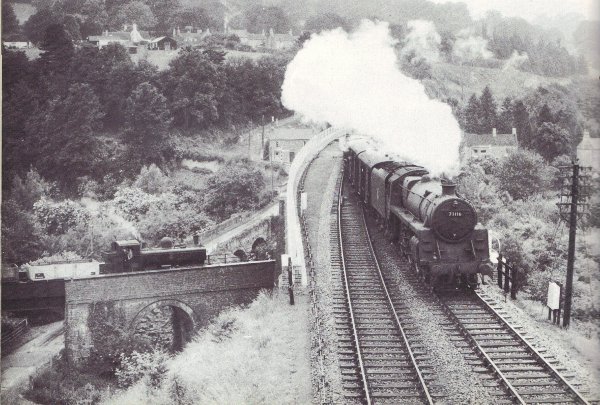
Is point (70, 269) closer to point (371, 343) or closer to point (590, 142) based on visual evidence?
point (371, 343)

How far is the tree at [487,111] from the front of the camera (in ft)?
127

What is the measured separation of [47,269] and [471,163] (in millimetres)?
22820

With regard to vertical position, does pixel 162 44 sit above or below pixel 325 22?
below

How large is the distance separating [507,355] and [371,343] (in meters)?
2.68

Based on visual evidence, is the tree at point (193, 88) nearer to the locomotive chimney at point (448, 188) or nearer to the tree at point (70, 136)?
the tree at point (70, 136)

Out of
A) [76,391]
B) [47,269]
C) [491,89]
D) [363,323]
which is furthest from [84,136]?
[491,89]

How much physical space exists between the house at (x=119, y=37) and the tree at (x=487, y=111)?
933 inches

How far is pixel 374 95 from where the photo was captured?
2489 cm

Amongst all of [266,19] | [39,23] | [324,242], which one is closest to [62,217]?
[39,23]

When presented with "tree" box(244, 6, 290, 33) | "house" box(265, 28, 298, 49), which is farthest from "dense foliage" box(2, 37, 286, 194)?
"tree" box(244, 6, 290, 33)

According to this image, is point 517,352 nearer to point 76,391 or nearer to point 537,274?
point 537,274

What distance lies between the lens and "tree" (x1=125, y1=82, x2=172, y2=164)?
32.1 metres

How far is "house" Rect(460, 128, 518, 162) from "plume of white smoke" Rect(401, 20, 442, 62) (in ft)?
22.3

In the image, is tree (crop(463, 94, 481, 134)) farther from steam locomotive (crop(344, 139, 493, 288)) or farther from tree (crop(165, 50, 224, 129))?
steam locomotive (crop(344, 139, 493, 288))
